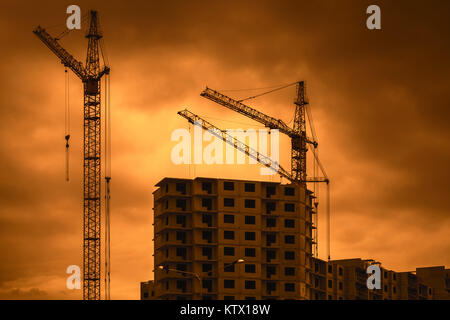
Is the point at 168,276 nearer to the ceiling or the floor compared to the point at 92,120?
nearer to the floor

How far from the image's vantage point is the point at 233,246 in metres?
184

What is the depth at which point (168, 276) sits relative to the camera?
180250 millimetres

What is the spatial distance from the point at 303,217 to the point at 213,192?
21.5 metres
